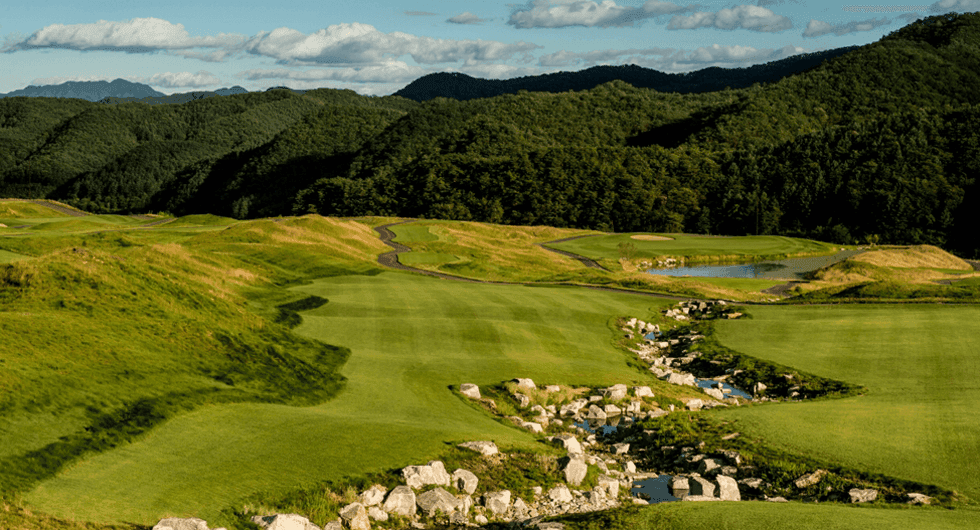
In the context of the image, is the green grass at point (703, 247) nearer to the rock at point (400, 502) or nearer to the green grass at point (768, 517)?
the green grass at point (768, 517)

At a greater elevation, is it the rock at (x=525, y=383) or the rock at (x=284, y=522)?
the rock at (x=284, y=522)

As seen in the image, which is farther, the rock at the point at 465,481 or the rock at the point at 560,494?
the rock at the point at 560,494

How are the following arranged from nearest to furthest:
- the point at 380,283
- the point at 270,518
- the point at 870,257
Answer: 1. the point at 270,518
2. the point at 380,283
3. the point at 870,257

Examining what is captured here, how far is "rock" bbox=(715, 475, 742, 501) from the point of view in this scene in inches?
636

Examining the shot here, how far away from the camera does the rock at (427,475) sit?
1507 cm

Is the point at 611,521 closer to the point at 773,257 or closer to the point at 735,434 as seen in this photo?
the point at 735,434

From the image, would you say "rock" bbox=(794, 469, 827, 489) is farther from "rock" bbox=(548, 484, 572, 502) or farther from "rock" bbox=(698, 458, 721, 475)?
"rock" bbox=(548, 484, 572, 502)

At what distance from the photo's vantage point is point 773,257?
9875 centimetres

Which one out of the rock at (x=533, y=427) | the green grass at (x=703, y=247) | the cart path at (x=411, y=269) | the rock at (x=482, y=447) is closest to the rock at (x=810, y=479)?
the rock at (x=482, y=447)

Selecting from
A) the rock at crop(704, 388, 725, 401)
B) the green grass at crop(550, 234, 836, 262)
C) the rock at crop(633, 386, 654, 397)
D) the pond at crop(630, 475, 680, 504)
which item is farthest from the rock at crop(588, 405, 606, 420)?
the green grass at crop(550, 234, 836, 262)

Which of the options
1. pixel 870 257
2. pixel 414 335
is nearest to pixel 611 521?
pixel 414 335

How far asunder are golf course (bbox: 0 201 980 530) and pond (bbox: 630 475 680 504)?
7.92 feet

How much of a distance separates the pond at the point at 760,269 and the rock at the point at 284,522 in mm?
74243

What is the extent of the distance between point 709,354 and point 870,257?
64.0m
